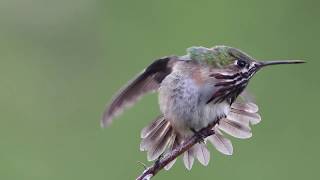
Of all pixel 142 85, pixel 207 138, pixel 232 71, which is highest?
pixel 142 85

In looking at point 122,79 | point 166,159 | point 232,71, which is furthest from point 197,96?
point 122,79

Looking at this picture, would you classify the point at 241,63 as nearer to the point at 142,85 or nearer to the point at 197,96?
the point at 197,96

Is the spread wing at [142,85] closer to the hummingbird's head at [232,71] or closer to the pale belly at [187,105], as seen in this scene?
the pale belly at [187,105]

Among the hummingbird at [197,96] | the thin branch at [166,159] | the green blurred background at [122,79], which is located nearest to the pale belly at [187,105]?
the hummingbird at [197,96]

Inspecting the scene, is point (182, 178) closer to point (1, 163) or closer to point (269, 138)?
point (269, 138)

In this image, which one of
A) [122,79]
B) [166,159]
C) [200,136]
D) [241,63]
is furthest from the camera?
[122,79]

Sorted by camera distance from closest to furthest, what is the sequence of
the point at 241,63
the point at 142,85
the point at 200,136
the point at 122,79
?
1. the point at 200,136
2. the point at 241,63
3. the point at 142,85
4. the point at 122,79
